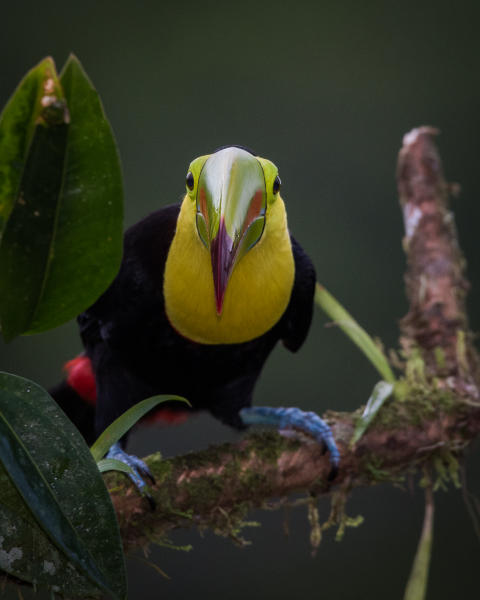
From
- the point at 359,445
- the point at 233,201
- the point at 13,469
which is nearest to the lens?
the point at 13,469

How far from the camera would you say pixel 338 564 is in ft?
8.43

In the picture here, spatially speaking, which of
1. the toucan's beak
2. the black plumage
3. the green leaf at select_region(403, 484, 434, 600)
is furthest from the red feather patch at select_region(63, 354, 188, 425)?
the toucan's beak

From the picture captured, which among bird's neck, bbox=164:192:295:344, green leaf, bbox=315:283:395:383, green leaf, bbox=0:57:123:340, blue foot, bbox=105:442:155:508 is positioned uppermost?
green leaf, bbox=0:57:123:340

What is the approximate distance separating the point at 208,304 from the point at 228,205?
0.28m

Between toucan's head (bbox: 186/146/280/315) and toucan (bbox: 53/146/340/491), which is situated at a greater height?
toucan's head (bbox: 186/146/280/315)

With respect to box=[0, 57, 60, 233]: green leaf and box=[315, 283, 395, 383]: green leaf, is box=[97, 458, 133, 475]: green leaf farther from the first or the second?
box=[315, 283, 395, 383]: green leaf

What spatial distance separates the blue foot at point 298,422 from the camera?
4.53 ft

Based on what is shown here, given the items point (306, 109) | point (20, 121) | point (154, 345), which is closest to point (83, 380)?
point (154, 345)

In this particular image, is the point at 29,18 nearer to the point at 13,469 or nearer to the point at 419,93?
the point at 419,93

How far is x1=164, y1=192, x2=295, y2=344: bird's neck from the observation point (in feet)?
4.02

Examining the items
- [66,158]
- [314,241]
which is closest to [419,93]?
[314,241]

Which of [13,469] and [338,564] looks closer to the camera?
[13,469]

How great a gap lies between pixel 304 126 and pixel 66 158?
7.45ft

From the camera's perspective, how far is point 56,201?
780 millimetres
